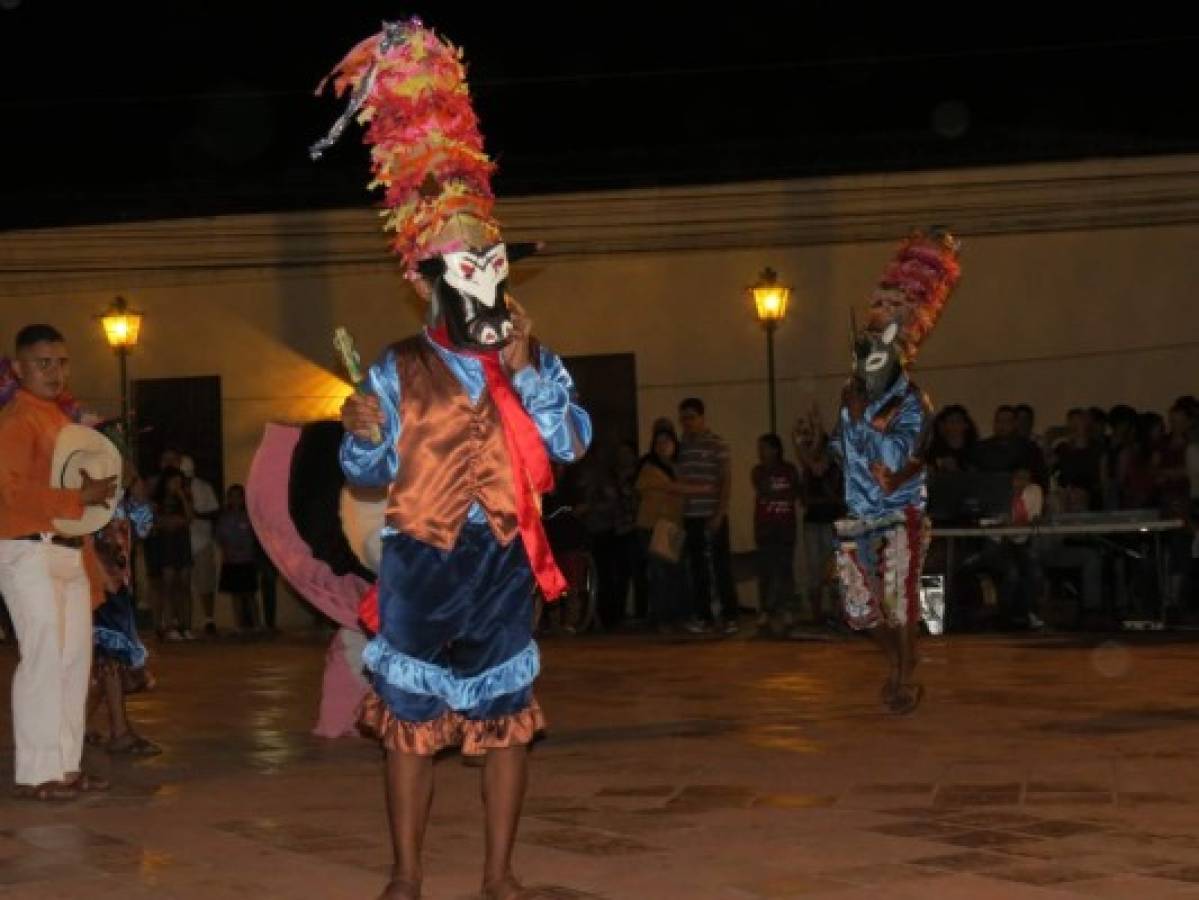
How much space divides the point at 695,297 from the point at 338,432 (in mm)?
15995

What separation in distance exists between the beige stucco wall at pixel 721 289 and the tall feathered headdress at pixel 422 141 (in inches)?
631

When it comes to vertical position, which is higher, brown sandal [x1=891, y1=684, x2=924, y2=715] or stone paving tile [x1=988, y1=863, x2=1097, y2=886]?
brown sandal [x1=891, y1=684, x2=924, y2=715]

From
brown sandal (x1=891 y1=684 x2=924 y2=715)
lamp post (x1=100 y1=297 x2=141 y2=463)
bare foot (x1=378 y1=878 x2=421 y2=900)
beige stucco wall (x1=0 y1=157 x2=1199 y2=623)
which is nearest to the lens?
bare foot (x1=378 y1=878 x2=421 y2=900)

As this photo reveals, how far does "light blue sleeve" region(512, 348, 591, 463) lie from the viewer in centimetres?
631

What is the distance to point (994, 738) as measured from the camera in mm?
9469

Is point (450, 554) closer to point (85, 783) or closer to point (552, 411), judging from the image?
point (552, 411)

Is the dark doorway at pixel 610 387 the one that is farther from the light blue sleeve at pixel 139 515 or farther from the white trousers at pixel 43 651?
the white trousers at pixel 43 651

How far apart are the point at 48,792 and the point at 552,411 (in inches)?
123

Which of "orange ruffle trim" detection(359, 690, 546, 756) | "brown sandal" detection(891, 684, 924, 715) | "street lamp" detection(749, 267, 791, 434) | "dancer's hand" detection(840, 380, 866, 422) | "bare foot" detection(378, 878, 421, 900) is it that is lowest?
"bare foot" detection(378, 878, 421, 900)

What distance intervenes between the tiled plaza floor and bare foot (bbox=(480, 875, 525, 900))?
12cm

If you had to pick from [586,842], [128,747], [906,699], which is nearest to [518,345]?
[586,842]

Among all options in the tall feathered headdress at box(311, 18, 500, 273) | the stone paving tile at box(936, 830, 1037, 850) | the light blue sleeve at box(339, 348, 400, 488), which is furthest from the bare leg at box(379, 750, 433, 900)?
the stone paving tile at box(936, 830, 1037, 850)

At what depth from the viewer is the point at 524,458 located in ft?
20.7

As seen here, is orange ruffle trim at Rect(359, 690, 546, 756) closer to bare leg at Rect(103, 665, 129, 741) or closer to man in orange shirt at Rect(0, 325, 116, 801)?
man in orange shirt at Rect(0, 325, 116, 801)
